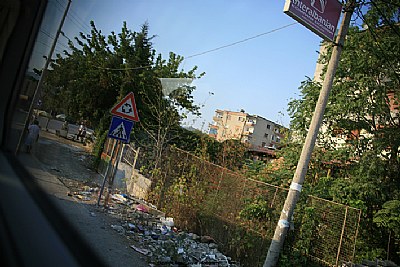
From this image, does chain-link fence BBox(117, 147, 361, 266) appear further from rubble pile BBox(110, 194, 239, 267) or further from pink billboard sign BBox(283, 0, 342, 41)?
pink billboard sign BBox(283, 0, 342, 41)

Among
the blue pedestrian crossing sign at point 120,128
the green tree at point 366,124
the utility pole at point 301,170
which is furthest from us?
the green tree at point 366,124

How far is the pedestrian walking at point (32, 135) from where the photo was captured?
5.56 feet

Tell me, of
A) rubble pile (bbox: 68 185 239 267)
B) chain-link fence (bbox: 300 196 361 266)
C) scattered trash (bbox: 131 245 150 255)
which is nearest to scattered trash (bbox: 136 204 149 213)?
rubble pile (bbox: 68 185 239 267)

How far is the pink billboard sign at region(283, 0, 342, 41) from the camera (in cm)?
366

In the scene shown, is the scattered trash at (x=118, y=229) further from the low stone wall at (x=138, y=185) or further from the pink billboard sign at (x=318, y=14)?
the pink billboard sign at (x=318, y=14)

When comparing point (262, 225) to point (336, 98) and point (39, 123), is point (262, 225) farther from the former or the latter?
point (39, 123)


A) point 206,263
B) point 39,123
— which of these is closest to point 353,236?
point 206,263

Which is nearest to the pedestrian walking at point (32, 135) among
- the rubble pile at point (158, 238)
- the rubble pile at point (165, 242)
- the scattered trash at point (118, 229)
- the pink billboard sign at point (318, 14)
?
the rubble pile at point (158, 238)

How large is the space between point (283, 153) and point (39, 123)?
7.06 metres

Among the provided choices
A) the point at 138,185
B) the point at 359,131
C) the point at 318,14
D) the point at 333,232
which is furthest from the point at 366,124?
the point at 138,185

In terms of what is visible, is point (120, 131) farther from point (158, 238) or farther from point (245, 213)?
point (245, 213)

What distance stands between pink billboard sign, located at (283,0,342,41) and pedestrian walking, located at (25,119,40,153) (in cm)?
305

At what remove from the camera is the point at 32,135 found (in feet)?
5.75

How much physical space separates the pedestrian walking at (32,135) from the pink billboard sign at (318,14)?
3.05 metres
